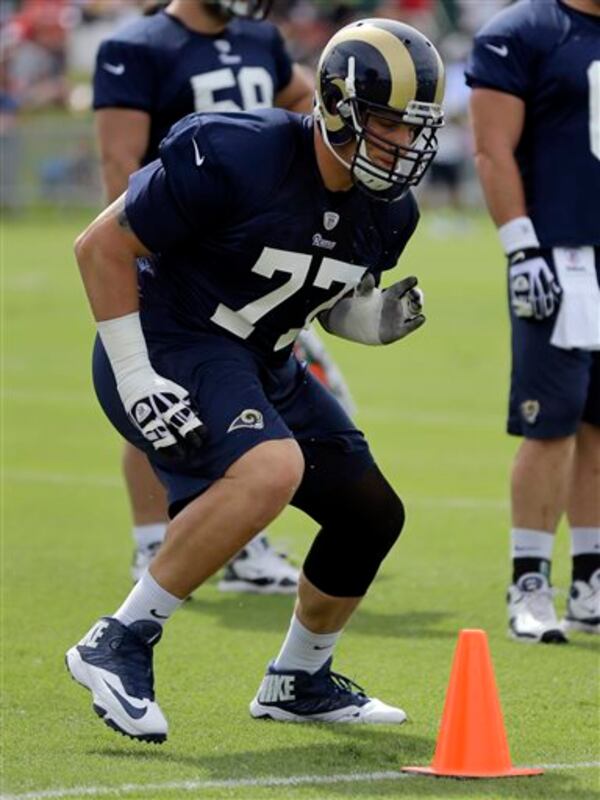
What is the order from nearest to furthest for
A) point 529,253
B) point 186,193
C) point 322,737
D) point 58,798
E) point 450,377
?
point 58,798
point 186,193
point 322,737
point 529,253
point 450,377

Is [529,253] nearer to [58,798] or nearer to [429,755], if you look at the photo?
[429,755]

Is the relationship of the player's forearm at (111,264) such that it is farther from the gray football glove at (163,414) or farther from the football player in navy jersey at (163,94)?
the football player in navy jersey at (163,94)

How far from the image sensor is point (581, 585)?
22.9ft

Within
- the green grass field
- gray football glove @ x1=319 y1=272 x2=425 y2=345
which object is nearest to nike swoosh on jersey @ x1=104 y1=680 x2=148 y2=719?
the green grass field

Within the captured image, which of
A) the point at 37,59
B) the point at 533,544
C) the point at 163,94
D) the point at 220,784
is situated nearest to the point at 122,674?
the point at 220,784

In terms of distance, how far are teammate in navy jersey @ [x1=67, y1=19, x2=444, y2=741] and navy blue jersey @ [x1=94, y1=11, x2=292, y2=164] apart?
2.40 meters

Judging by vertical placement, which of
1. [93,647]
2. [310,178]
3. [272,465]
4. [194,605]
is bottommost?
[194,605]

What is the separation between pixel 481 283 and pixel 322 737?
1508 centimetres

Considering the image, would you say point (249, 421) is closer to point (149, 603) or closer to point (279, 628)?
point (149, 603)

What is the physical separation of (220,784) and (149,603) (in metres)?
0.63

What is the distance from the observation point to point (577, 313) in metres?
6.77

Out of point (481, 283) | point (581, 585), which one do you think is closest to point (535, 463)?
point (581, 585)

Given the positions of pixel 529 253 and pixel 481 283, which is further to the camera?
pixel 481 283

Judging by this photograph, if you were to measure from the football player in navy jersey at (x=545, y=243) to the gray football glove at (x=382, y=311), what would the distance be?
4.05 ft
